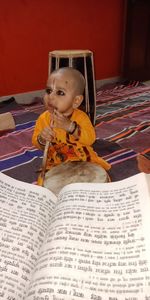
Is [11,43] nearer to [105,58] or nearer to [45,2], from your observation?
[45,2]

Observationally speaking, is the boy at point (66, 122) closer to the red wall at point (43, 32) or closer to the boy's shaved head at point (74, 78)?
the boy's shaved head at point (74, 78)

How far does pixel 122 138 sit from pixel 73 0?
1.55 m

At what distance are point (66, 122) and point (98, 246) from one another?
0.51 m

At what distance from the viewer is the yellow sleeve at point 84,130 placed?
0.97 m

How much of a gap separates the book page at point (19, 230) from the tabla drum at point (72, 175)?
0.22m

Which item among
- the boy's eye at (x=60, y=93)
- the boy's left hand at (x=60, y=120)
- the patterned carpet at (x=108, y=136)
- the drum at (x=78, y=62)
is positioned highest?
the drum at (x=78, y=62)

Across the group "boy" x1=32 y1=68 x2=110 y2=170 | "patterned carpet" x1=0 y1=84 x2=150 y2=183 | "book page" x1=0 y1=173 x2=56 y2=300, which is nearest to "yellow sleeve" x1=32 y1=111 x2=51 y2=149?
"boy" x1=32 y1=68 x2=110 y2=170

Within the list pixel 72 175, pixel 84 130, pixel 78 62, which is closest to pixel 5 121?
pixel 78 62

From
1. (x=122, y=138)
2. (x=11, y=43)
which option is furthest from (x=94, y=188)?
(x=11, y=43)

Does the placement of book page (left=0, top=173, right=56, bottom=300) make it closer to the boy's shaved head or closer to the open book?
the open book

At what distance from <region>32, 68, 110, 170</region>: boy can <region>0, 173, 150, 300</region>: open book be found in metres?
0.36

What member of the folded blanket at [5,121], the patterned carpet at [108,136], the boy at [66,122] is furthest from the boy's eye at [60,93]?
the folded blanket at [5,121]

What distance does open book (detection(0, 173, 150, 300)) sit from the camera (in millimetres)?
397

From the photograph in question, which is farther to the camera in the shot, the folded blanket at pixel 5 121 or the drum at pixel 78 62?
the folded blanket at pixel 5 121
